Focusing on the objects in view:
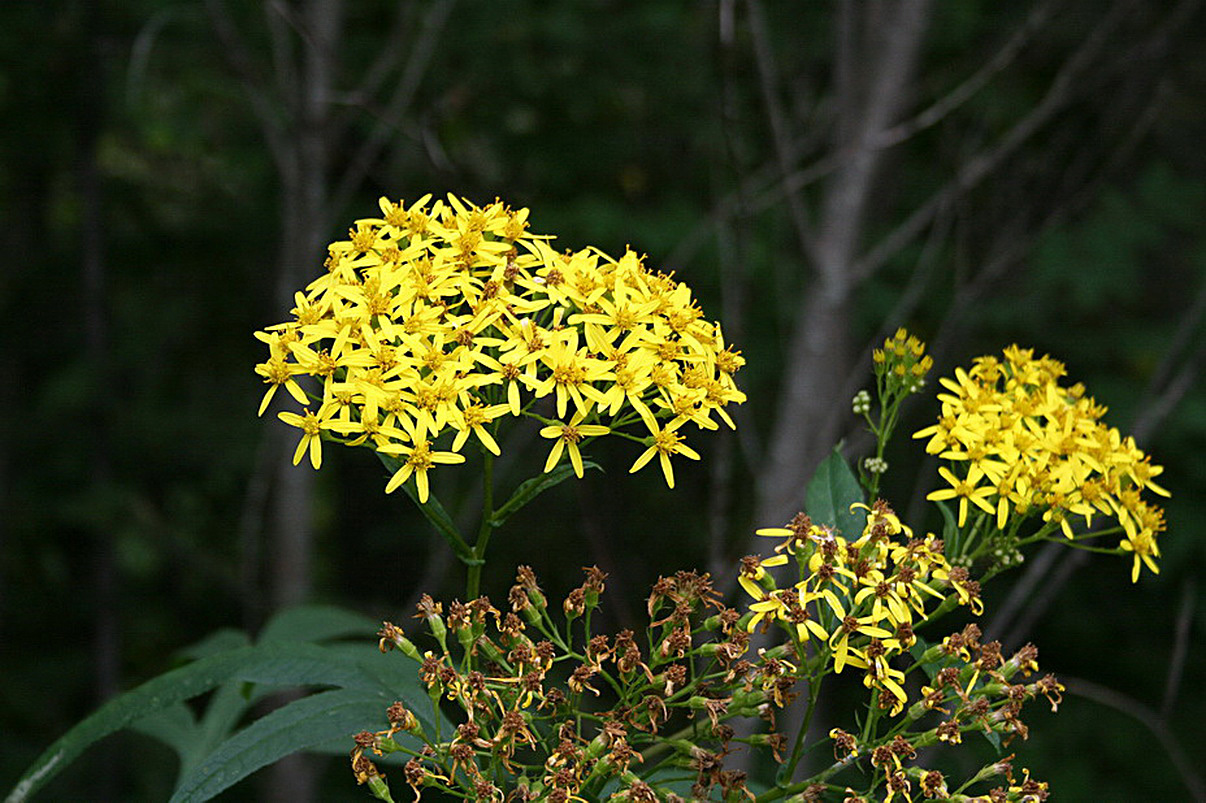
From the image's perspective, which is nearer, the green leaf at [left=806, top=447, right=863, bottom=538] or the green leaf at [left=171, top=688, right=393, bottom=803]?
the green leaf at [left=171, top=688, right=393, bottom=803]

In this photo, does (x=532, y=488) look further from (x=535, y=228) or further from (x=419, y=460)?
(x=535, y=228)

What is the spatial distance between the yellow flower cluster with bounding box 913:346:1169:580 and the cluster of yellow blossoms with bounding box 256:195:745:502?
0.47m

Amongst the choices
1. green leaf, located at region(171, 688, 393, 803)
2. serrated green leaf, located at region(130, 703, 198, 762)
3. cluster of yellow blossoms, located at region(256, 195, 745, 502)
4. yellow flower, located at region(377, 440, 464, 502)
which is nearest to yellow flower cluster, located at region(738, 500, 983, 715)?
cluster of yellow blossoms, located at region(256, 195, 745, 502)

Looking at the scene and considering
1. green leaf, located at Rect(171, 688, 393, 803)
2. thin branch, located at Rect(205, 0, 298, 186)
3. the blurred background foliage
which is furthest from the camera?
the blurred background foliage

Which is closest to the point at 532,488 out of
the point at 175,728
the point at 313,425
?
the point at 313,425

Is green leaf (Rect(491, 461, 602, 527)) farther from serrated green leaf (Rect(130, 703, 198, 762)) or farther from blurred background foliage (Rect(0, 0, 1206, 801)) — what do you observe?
blurred background foliage (Rect(0, 0, 1206, 801))

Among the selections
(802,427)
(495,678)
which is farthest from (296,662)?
(802,427)

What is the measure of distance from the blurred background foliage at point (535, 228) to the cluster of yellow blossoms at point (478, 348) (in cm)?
174

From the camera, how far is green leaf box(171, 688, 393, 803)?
1.63m

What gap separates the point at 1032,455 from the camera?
2.06 meters

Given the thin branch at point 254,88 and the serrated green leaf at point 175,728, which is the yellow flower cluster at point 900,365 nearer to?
the serrated green leaf at point 175,728

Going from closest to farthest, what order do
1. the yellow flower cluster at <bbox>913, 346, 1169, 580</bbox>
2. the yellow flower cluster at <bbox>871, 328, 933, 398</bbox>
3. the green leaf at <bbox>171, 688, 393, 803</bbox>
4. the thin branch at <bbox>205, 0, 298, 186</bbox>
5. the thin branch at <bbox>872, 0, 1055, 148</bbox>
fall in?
the green leaf at <bbox>171, 688, 393, 803</bbox> → the yellow flower cluster at <bbox>913, 346, 1169, 580</bbox> → the yellow flower cluster at <bbox>871, 328, 933, 398</bbox> → the thin branch at <bbox>872, 0, 1055, 148</bbox> → the thin branch at <bbox>205, 0, 298, 186</bbox>

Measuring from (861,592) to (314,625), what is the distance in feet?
5.06

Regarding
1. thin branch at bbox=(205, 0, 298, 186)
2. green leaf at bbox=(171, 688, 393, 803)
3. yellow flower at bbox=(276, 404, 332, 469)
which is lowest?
green leaf at bbox=(171, 688, 393, 803)
